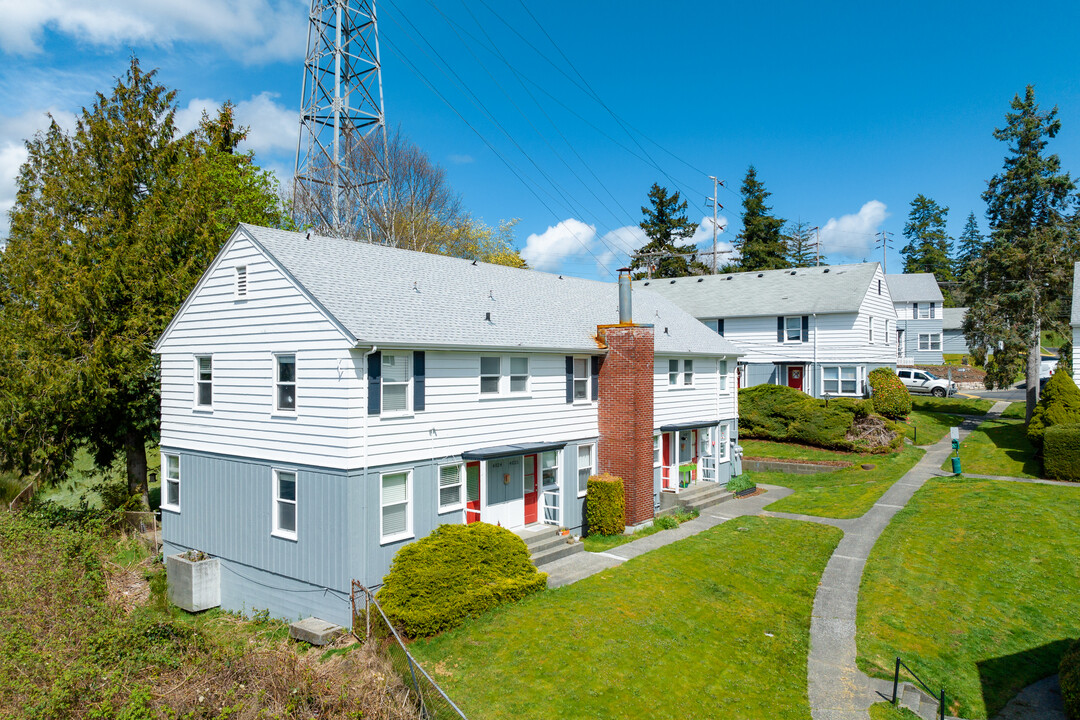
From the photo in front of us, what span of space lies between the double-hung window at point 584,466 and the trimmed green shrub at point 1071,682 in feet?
38.9

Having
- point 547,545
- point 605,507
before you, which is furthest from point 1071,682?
point 605,507

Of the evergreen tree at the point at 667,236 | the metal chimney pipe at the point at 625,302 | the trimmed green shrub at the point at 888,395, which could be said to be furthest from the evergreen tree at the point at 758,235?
the metal chimney pipe at the point at 625,302

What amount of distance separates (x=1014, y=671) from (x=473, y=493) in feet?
39.6

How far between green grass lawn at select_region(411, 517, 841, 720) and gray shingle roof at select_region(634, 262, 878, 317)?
21.4 m

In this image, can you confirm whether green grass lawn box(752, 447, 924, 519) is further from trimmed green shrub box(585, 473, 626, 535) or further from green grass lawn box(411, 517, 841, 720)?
trimmed green shrub box(585, 473, 626, 535)

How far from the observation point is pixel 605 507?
1964cm

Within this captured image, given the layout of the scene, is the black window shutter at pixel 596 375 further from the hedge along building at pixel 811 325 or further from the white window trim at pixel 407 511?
the hedge along building at pixel 811 325

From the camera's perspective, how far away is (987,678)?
12352 mm

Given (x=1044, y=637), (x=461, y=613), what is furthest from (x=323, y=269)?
(x=1044, y=637)

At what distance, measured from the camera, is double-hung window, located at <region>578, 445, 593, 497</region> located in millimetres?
20484

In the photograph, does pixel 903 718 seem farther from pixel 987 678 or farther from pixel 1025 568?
pixel 1025 568

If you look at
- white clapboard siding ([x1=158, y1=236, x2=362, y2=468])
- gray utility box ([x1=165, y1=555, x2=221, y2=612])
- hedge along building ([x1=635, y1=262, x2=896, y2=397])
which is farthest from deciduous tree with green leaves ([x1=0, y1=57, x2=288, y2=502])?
hedge along building ([x1=635, y1=262, x2=896, y2=397])

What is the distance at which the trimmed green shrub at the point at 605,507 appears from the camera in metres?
19.6

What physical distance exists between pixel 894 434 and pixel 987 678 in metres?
20.4
